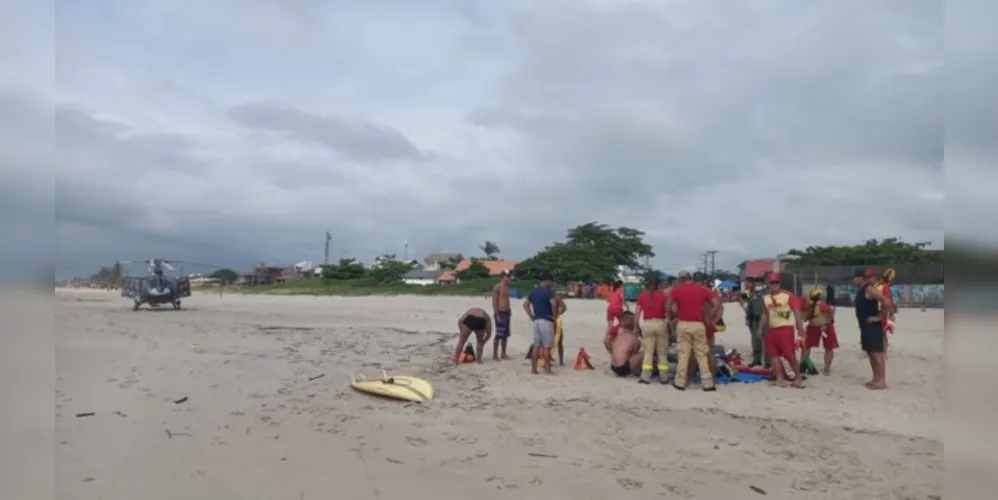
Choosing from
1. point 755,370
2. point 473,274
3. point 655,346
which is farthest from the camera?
point 473,274

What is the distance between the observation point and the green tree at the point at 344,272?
2397 inches

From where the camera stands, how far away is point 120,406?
245 inches

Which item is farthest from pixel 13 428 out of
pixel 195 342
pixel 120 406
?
pixel 195 342

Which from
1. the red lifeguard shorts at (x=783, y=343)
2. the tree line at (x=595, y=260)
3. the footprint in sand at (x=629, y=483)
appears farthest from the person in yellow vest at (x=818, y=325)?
the tree line at (x=595, y=260)

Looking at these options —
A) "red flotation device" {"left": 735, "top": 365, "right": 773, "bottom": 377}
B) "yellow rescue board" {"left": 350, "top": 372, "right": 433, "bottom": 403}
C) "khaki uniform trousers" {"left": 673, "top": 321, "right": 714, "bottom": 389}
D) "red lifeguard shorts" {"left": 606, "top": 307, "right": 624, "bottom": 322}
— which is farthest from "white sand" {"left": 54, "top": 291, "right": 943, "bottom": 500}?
"red lifeguard shorts" {"left": 606, "top": 307, "right": 624, "bottom": 322}

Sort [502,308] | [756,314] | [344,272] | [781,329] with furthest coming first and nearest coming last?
[344,272]
[502,308]
[756,314]
[781,329]

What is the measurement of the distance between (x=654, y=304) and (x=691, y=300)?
54 cm

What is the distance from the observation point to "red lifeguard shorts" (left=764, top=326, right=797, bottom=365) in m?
8.24

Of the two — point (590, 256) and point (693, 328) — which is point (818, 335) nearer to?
point (693, 328)

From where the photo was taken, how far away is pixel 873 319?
315 inches

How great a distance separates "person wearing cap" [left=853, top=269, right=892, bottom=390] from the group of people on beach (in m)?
0.01

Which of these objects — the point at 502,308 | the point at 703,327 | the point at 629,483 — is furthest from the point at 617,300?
the point at 629,483

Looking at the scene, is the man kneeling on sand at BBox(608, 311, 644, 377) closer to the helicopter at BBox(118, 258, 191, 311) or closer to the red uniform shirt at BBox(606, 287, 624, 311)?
the red uniform shirt at BBox(606, 287, 624, 311)

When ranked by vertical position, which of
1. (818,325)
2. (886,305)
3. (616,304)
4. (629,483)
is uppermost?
(886,305)
